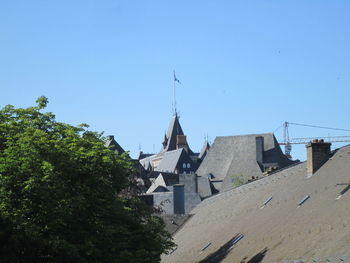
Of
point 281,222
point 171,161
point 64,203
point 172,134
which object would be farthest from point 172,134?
point 64,203

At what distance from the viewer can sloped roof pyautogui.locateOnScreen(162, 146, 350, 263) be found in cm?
2605

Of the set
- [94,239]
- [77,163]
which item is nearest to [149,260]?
[94,239]

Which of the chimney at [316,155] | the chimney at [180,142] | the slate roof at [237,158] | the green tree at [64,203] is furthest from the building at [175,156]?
the green tree at [64,203]

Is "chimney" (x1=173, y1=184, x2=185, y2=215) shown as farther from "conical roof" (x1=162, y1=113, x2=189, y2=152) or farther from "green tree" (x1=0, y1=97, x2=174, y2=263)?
"conical roof" (x1=162, y1=113, x2=189, y2=152)

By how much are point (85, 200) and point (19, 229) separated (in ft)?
10.5

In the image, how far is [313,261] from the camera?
79.7 ft

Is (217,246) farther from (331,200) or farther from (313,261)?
(313,261)

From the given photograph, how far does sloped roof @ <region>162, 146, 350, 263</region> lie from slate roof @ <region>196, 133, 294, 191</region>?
47.2m

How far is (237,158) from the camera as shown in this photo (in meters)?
97.2

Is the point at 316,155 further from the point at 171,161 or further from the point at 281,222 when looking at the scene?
the point at 171,161

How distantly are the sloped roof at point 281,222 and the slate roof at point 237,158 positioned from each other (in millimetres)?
47197

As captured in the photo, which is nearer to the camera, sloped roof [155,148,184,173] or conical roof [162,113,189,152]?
sloped roof [155,148,184,173]

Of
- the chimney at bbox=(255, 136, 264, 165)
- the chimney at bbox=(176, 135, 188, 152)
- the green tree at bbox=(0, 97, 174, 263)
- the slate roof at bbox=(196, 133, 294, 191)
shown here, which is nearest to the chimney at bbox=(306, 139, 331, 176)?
the green tree at bbox=(0, 97, 174, 263)

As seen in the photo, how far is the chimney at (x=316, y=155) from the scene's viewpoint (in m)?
35.2
